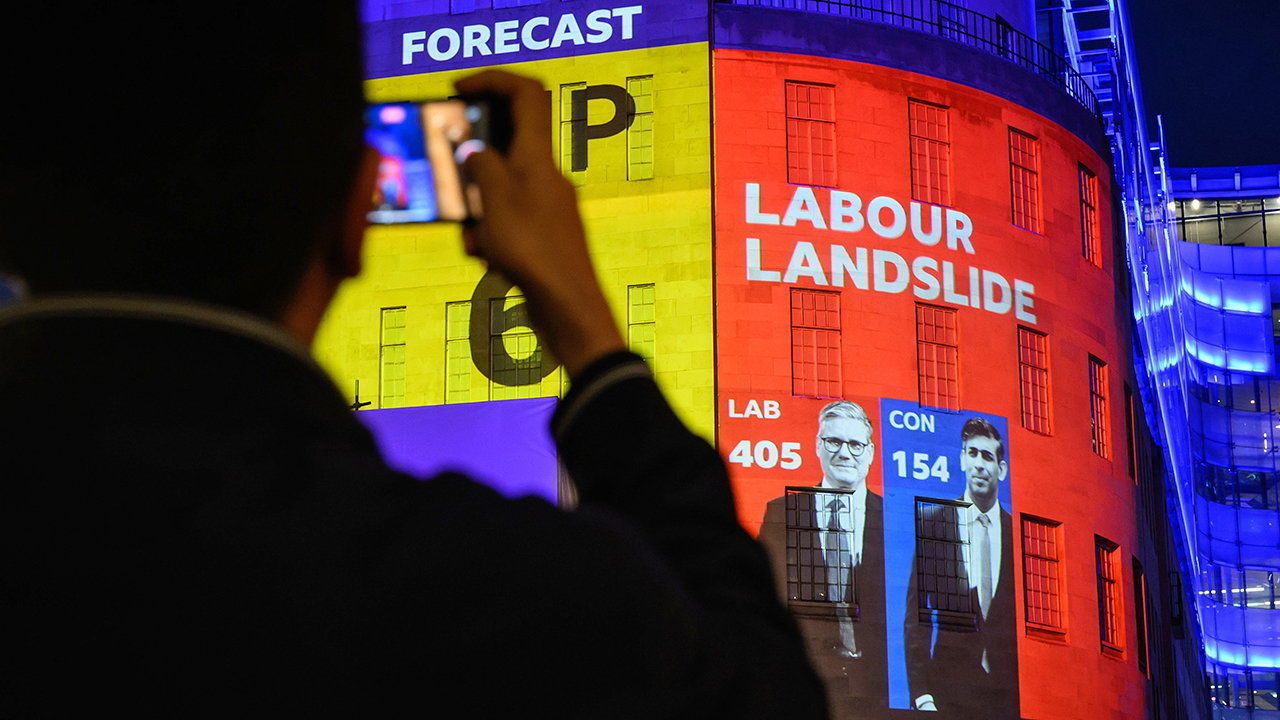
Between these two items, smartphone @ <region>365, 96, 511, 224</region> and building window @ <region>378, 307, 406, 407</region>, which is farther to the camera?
building window @ <region>378, 307, 406, 407</region>

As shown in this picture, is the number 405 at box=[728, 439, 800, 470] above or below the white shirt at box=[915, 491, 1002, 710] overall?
above

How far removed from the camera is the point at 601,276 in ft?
103

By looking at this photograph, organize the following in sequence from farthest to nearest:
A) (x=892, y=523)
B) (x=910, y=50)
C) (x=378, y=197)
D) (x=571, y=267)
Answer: (x=910, y=50) → (x=892, y=523) → (x=378, y=197) → (x=571, y=267)

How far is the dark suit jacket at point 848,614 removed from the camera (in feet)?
100

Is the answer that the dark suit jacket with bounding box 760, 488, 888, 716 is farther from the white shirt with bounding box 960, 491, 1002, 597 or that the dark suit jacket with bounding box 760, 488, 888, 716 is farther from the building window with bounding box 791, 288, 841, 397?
the building window with bounding box 791, 288, 841, 397

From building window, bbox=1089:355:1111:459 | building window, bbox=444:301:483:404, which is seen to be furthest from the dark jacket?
building window, bbox=1089:355:1111:459

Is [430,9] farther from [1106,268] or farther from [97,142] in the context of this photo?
[97,142]

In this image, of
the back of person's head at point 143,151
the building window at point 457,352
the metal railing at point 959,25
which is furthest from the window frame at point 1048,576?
the back of person's head at point 143,151

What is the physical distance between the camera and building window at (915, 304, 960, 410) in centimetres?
3278

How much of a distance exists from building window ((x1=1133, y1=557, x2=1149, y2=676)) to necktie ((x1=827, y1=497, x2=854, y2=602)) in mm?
8866

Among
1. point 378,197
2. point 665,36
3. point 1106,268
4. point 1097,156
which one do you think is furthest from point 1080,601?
point 378,197

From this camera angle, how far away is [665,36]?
3316cm

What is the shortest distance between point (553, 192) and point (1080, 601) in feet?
110

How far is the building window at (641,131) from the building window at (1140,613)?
13.6 metres
